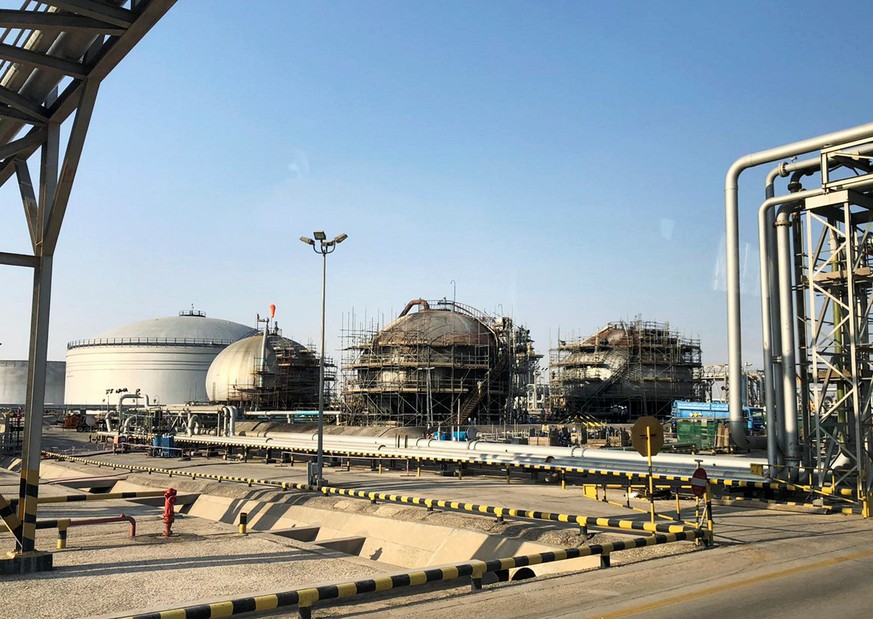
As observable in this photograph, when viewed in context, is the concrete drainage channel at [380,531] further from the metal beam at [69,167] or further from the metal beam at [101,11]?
the metal beam at [101,11]

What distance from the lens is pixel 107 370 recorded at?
110m

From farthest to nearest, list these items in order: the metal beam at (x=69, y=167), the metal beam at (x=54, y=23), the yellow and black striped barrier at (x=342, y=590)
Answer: the metal beam at (x=69, y=167)
the metal beam at (x=54, y=23)
the yellow and black striped barrier at (x=342, y=590)

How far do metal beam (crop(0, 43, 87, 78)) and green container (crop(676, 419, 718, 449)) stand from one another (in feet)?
136

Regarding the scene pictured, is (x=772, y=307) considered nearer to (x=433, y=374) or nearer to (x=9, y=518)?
(x=9, y=518)

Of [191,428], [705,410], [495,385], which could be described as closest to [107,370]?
[191,428]

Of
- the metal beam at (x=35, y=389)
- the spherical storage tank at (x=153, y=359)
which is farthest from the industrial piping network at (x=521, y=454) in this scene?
the spherical storage tank at (x=153, y=359)

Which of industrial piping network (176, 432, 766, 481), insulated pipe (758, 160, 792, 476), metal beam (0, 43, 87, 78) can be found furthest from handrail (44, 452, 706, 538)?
metal beam (0, 43, 87, 78)

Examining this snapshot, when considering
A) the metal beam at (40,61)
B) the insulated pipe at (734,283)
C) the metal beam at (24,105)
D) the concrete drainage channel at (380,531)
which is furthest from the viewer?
the insulated pipe at (734,283)

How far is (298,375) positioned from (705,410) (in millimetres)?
38995

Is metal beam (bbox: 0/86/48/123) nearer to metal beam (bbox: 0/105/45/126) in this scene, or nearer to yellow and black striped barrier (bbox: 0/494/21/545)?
metal beam (bbox: 0/105/45/126)

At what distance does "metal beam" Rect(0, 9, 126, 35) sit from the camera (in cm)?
891

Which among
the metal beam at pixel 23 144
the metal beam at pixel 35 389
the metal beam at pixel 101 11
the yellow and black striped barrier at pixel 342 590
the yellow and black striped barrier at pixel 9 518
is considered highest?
the metal beam at pixel 101 11

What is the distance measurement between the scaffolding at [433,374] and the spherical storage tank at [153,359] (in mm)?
46801

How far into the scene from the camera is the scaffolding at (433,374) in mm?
62094
